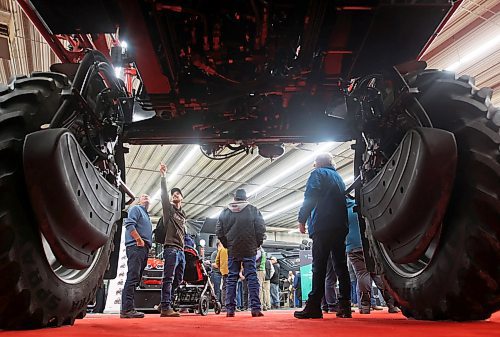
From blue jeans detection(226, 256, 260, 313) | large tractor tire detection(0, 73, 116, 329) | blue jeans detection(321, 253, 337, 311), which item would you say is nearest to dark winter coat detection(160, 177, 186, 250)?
blue jeans detection(226, 256, 260, 313)

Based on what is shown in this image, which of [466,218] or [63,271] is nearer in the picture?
[466,218]

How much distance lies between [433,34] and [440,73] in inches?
8.4

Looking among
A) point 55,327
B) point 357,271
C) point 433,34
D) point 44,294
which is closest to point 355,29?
point 433,34

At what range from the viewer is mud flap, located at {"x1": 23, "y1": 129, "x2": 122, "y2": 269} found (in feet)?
5.25

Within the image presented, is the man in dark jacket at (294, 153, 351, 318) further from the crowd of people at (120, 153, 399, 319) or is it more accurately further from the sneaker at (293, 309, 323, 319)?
the sneaker at (293, 309, 323, 319)

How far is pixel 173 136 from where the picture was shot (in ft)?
8.79

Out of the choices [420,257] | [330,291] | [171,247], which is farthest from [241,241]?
[420,257]

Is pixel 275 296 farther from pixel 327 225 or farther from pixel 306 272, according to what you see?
pixel 327 225

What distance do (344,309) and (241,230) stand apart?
201cm

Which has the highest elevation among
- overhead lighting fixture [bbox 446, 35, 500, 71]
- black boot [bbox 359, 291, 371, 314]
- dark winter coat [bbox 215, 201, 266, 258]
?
overhead lighting fixture [bbox 446, 35, 500, 71]

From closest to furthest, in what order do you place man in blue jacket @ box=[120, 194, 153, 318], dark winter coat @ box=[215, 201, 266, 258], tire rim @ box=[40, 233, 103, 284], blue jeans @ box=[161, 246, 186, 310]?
tire rim @ box=[40, 233, 103, 284], man in blue jacket @ box=[120, 194, 153, 318], dark winter coat @ box=[215, 201, 266, 258], blue jeans @ box=[161, 246, 186, 310]

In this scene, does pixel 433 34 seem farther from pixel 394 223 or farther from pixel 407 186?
pixel 394 223

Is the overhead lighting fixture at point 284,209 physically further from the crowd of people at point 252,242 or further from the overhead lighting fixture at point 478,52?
the crowd of people at point 252,242

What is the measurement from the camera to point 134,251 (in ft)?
17.7
